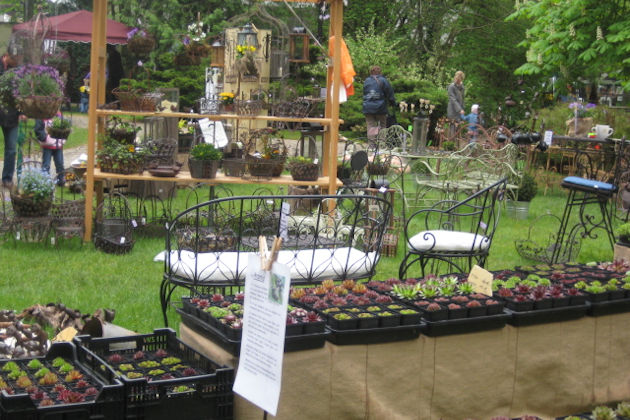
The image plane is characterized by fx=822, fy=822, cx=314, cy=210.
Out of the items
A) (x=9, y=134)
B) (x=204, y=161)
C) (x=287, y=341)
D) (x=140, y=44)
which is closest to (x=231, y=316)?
(x=287, y=341)

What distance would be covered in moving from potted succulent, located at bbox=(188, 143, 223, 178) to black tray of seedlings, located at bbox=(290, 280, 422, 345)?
4.21 m

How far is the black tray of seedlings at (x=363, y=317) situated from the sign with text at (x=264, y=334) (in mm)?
828

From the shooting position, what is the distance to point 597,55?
9.73 metres

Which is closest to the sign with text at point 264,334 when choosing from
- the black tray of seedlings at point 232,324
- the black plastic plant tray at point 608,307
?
the black tray of seedlings at point 232,324

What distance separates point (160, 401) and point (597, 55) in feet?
26.3

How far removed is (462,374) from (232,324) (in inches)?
44.9

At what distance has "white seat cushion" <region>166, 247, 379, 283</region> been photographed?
4.99m

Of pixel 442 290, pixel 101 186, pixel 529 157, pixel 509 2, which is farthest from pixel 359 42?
pixel 442 290

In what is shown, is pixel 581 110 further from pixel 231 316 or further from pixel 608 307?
pixel 231 316

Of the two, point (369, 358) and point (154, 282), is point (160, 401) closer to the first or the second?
point (369, 358)

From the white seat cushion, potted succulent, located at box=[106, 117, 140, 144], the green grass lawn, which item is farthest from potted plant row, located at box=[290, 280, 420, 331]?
potted succulent, located at box=[106, 117, 140, 144]

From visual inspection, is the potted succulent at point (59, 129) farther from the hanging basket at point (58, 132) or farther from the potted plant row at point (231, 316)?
the potted plant row at point (231, 316)

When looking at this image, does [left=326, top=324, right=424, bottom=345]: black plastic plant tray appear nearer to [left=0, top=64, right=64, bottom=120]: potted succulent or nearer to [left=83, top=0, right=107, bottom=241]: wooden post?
[left=83, top=0, right=107, bottom=241]: wooden post

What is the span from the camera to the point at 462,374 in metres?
3.89
